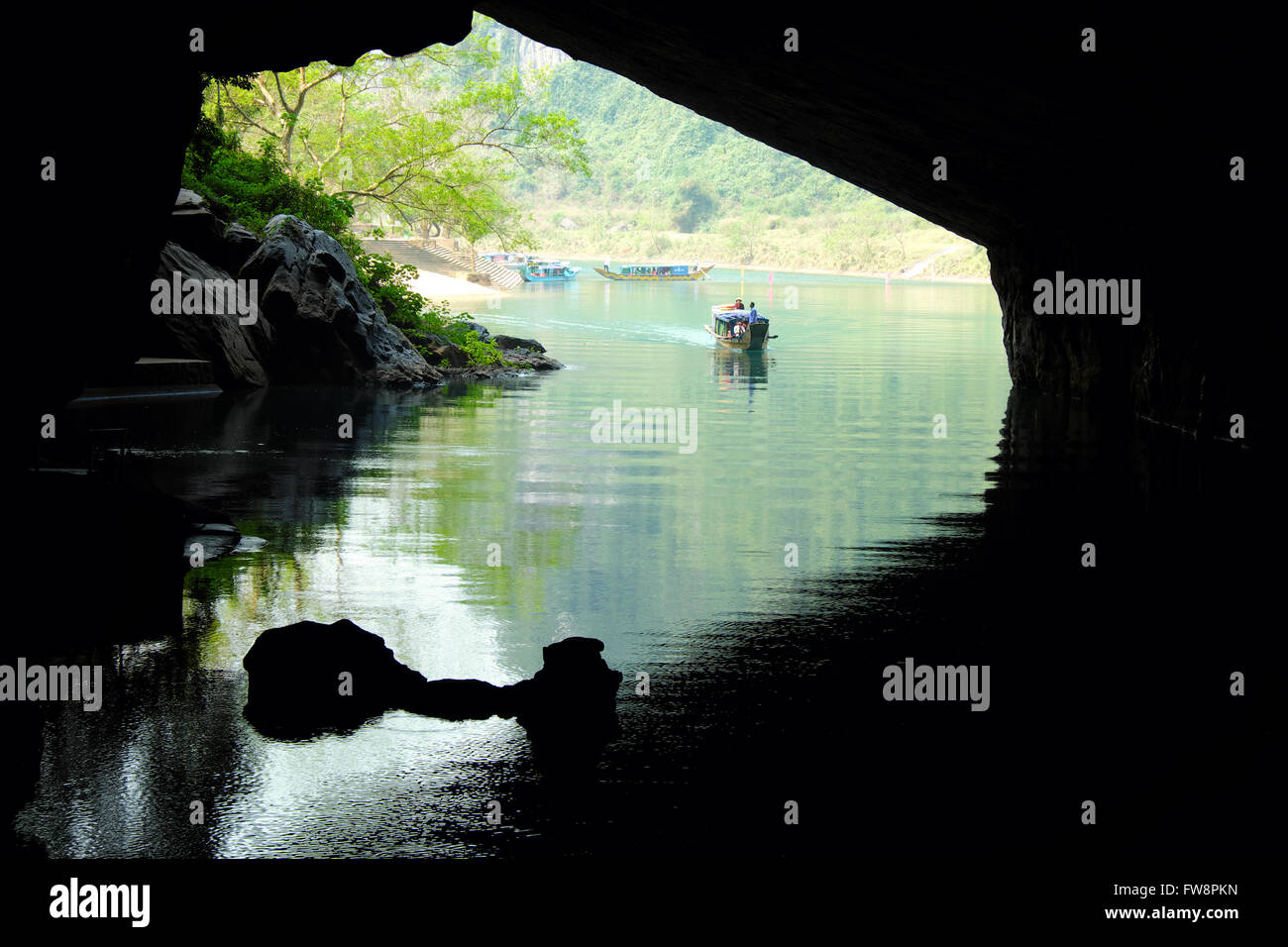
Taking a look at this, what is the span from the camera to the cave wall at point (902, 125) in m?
8.93

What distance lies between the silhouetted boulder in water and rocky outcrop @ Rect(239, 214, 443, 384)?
2070 cm

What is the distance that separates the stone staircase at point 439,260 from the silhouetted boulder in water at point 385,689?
89083 millimetres

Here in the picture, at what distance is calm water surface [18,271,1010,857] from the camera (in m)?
6.32

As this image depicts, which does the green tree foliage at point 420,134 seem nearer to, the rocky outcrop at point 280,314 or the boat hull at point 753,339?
the boat hull at point 753,339

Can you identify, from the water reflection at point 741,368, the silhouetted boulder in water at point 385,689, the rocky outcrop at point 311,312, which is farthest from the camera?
the water reflection at point 741,368

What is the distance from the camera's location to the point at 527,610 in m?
9.98

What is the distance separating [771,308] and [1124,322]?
1897 inches

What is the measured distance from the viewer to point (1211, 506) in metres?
14.6

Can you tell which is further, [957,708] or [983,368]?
[983,368]

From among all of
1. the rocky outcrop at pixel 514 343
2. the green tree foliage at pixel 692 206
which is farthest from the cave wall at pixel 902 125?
the green tree foliage at pixel 692 206

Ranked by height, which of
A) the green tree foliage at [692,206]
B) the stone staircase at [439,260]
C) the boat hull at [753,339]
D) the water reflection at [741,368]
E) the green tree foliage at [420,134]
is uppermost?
the green tree foliage at [692,206]

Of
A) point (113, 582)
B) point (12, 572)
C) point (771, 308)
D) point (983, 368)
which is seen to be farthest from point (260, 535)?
point (771, 308)

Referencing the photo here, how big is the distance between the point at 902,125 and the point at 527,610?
992 cm
